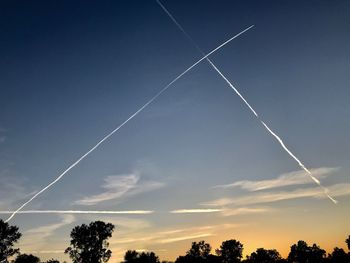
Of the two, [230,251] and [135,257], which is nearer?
[135,257]

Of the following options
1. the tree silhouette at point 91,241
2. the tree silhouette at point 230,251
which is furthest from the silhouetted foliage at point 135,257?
the tree silhouette at point 230,251

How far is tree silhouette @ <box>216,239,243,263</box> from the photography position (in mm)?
187375

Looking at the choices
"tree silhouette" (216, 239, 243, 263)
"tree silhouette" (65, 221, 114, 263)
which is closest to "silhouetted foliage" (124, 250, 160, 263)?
"tree silhouette" (65, 221, 114, 263)

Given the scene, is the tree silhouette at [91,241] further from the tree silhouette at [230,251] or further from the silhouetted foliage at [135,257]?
the tree silhouette at [230,251]

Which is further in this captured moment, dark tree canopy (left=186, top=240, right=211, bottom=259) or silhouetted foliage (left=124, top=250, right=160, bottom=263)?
dark tree canopy (left=186, top=240, right=211, bottom=259)

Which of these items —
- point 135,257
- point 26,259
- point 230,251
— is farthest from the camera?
point 230,251

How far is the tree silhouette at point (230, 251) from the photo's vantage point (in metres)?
187

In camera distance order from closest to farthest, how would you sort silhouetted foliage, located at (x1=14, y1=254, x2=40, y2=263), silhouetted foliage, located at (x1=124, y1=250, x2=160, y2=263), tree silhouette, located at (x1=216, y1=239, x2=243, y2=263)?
silhouetted foliage, located at (x1=124, y1=250, x2=160, y2=263)
silhouetted foliage, located at (x1=14, y1=254, x2=40, y2=263)
tree silhouette, located at (x1=216, y1=239, x2=243, y2=263)

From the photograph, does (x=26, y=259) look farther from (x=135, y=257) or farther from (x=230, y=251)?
(x=230, y=251)

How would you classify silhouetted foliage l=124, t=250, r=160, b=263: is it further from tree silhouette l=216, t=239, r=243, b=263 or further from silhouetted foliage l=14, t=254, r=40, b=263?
tree silhouette l=216, t=239, r=243, b=263

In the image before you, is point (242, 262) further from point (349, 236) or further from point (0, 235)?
point (0, 235)

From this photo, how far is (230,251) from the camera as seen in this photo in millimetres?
188375

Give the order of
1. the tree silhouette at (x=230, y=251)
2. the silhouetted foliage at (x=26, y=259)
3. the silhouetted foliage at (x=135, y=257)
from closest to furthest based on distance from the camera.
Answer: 1. the silhouetted foliage at (x=135, y=257)
2. the silhouetted foliage at (x=26, y=259)
3. the tree silhouette at (x=230, y=251)

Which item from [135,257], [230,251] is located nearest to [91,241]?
[135,257]
